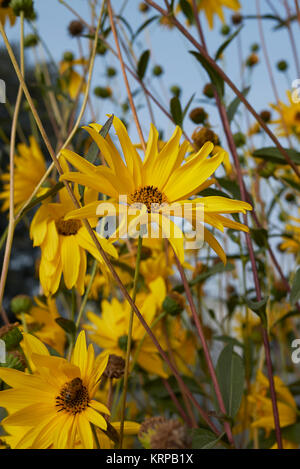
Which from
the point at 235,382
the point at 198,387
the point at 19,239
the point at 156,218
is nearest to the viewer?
the point at 156,218

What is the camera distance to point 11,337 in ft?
1.04

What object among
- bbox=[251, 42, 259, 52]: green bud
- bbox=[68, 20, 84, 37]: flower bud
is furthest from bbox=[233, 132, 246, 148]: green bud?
bbox=[251, 42, 259, 52]: green bud

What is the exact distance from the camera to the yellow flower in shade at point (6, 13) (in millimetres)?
522

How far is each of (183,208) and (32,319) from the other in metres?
0.28

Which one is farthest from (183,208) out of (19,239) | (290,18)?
(19,239)

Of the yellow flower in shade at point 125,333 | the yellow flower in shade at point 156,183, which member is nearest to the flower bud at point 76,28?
the yellow flower in shade at point 125,333

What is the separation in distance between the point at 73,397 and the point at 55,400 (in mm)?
16

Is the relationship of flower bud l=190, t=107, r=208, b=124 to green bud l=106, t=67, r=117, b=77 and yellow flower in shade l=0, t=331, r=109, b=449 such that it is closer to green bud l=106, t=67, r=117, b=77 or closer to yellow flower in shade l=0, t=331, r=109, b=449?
yellow flower in shade l=0, t=331, r=109, b=449

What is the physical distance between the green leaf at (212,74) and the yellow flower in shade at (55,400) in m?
0.27

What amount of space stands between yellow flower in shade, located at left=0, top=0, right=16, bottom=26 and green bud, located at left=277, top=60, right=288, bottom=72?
677 mm

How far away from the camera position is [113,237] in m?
0.27

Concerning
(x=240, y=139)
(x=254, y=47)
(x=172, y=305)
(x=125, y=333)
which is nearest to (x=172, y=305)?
(x=172, y=305)
